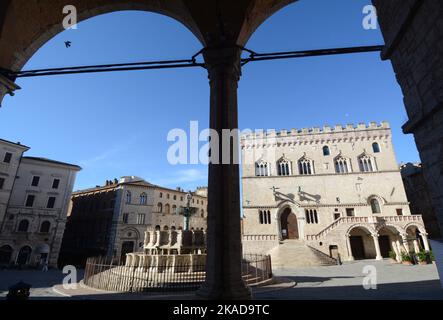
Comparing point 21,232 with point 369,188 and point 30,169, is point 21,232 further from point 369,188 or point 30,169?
point 369,188

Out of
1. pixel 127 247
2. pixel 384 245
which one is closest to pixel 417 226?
pixel 384 245

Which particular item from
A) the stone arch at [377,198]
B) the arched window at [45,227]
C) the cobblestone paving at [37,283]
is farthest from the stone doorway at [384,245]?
the arched window at [45,227]

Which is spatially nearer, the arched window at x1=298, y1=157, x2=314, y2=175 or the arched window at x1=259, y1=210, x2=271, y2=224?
the arched window at x1=259, y1=210, x2=271, y2=224

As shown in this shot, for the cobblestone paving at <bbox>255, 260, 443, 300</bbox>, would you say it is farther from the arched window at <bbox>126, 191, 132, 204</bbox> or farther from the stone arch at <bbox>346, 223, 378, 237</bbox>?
the arched window at <bbox>126, 191, 132, 204</bbox>

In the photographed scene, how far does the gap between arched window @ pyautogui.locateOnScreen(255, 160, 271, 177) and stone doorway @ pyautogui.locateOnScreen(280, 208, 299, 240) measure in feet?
17.7

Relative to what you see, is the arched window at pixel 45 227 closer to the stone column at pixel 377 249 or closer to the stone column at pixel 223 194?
the stone column at pixel 223 194

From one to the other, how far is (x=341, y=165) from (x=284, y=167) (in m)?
7.29

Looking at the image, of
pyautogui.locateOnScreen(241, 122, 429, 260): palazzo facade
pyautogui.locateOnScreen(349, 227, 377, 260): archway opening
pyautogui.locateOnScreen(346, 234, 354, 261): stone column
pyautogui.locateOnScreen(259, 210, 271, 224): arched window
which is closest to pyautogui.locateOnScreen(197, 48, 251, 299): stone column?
pyautogui.locateOnScreen(241, 122, 429, 260): palazzo facade

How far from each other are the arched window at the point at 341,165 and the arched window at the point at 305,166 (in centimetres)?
315

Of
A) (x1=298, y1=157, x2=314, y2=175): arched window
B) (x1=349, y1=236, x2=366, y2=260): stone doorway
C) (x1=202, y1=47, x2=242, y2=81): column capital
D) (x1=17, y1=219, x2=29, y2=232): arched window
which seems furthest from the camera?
(x1=298, y1=157, x2=314, y2=175): arched window

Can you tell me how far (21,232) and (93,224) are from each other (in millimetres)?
10681

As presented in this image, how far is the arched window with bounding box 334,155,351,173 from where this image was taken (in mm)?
31272

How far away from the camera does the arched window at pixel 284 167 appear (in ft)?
106
